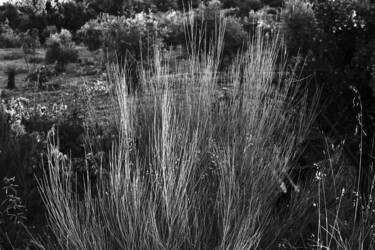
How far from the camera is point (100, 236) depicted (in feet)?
8.79

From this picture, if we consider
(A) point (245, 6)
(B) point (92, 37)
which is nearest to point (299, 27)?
(B) point (92, 37)

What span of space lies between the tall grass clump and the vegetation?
0.05 feet

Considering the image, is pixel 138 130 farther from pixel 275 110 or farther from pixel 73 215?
pixel 73 215

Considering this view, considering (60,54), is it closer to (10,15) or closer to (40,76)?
(40,76)

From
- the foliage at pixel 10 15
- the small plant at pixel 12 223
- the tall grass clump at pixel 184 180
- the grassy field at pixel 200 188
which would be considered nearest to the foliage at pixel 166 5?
the foliage at pixel 10 15

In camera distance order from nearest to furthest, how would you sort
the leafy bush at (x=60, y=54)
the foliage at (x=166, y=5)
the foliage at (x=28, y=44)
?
the leafy bush at (x=60, y=54)
the foliage at (x=28, y=44)
the foliage at (x=166, y=5)

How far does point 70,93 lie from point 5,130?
248 cm

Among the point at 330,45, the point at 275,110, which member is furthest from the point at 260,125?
the point at 330,45

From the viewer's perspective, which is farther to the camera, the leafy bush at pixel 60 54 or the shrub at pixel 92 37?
the shrub at pixel 92 37

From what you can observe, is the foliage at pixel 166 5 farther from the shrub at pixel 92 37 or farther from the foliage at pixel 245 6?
the shrub at pixel 92 37

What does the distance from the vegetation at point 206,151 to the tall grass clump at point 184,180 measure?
0.05ft

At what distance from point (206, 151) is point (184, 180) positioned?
38.9 inches

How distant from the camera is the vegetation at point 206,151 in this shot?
2.72 m

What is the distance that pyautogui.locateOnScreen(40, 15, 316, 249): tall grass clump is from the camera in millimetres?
2629
